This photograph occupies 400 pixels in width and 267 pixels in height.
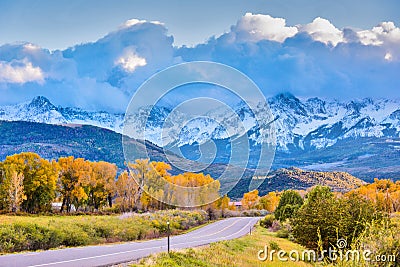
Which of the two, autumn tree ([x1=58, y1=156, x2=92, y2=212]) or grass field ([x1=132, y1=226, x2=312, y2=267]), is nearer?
grass field ([x1=132, y1=226, x2=312, y2=267])

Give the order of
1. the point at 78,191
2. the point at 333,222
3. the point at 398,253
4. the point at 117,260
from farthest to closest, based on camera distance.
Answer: the point at 78,191, the point at 333,222, the point at 117,260, the point at 398,253

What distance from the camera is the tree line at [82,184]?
64.5m

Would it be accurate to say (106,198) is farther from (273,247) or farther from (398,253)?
(398,253)

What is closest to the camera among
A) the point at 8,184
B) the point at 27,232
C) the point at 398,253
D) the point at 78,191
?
the point at 398,253

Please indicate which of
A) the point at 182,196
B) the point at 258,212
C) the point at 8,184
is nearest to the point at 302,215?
the point at 182,196

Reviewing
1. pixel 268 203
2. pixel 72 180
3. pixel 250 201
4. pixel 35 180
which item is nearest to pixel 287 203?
pixel 72 180

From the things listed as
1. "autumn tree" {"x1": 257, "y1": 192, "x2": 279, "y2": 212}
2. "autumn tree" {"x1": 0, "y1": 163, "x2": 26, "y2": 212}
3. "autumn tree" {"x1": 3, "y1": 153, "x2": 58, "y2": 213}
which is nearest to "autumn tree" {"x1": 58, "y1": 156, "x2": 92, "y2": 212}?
"autumn tree" {"x1": 3, "y1": 153, "x2": 58, "y2": 213}

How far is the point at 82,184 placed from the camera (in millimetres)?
74625

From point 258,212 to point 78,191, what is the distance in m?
47.3

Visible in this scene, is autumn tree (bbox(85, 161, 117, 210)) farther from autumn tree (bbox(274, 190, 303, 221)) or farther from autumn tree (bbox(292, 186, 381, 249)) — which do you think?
autumn tree (bbox(292, 186, 381, 249))

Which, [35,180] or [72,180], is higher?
[35,180]

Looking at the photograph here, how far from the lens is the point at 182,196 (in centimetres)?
6506

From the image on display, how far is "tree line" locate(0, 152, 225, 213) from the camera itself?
64500mm

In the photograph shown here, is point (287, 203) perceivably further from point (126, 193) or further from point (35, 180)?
point (35, 180)
